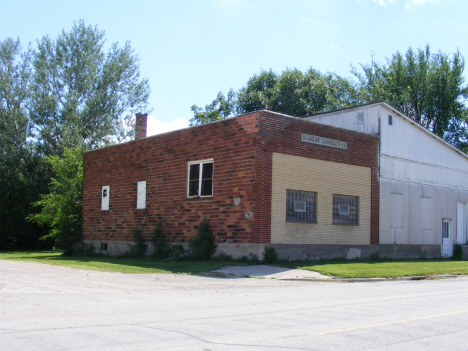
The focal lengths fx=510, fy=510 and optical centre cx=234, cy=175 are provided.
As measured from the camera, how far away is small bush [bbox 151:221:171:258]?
23219 millimetres

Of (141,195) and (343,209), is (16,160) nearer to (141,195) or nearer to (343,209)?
(141,195)

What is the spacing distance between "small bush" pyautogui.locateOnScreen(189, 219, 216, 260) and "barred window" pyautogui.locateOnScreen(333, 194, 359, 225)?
560cm

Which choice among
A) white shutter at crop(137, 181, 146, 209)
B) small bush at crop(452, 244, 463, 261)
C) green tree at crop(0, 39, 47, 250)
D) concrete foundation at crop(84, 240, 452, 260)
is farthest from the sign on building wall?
green tree at crop(0, 39, 47, 250)

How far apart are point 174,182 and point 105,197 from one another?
613 cm

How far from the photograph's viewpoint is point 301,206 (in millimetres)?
21281

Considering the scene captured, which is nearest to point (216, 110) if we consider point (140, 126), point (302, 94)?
point (302, 94)

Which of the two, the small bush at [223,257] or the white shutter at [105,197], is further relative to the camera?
the white shutter at [105,197]

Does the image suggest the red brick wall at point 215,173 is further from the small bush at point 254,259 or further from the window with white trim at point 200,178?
the small bush at point 254,259

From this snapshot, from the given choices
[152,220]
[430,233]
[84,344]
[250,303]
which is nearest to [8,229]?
[152,220]

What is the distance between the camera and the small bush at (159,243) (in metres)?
23.2

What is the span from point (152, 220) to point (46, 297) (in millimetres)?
13223

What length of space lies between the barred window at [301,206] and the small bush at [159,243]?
6056 millimetres

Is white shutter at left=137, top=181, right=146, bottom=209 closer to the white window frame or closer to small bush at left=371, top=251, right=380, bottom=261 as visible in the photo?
the white window frame

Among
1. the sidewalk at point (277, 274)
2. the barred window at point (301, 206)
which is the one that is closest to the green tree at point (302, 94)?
the barred window at point (301, 206)
